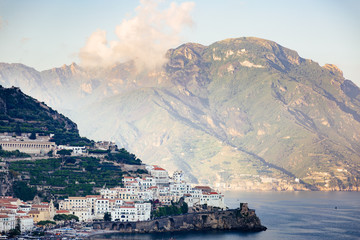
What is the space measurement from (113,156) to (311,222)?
1962 inches

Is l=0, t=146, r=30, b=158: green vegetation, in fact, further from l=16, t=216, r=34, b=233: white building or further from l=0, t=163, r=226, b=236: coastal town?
l=16, t=216, r=34, b=233: white building

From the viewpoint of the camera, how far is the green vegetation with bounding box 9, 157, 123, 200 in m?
150

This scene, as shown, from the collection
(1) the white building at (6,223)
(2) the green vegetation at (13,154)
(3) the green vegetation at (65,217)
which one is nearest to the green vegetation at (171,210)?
(3) the green vegetation at (65,217)

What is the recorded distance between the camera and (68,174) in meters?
157

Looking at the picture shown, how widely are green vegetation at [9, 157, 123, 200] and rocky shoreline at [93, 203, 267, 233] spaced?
43.4ft

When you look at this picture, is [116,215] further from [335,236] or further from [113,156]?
[335,236]

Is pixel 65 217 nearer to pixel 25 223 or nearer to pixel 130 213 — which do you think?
pixel 25 223

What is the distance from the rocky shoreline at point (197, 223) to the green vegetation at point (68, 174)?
13.2 meters

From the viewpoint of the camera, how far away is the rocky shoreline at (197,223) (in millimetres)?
143000

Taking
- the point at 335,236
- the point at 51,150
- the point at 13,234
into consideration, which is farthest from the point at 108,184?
the point at 335,236

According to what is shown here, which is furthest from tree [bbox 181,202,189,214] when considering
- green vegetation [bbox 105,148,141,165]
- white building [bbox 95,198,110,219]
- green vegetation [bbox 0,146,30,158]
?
green vegetation [bbox 0,146,30,158]

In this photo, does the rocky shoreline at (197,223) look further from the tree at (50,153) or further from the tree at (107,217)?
the tree at (50,153)

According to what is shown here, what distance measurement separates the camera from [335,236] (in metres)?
156

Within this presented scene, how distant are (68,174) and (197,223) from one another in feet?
92.4
